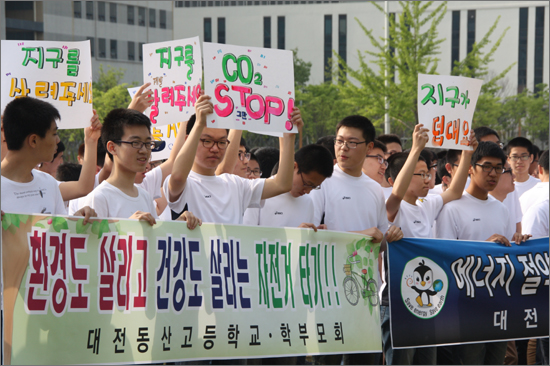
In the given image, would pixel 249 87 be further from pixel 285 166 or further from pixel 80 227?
pixel 80 227

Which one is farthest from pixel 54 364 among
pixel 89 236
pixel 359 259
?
pixel 359 259

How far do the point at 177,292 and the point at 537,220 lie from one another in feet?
11.1

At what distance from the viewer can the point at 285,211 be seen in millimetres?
4918

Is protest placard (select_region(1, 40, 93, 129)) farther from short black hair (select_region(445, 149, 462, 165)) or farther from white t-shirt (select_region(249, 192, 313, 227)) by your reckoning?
short black hair (select_region(445, 149, 462, 165))

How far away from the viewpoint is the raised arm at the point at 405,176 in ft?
16.0

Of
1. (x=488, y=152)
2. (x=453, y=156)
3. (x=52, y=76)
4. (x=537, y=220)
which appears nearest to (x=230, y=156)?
(x=52, y=76)

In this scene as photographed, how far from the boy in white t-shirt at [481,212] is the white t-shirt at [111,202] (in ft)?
8.96

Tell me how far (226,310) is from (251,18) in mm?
48631

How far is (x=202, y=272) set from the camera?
404 centimetres

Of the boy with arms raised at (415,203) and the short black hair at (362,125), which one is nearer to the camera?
the boy with arms raised at (415,203)

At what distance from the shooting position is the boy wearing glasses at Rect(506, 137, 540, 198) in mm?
7734

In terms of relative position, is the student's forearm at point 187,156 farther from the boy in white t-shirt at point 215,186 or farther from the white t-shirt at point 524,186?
the white t-shirt at point 524,186

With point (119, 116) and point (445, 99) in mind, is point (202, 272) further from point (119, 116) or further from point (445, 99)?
point (445, 99)

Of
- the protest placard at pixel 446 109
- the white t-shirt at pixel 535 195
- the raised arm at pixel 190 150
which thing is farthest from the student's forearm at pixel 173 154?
the white t-shirt at pixel 535 195
